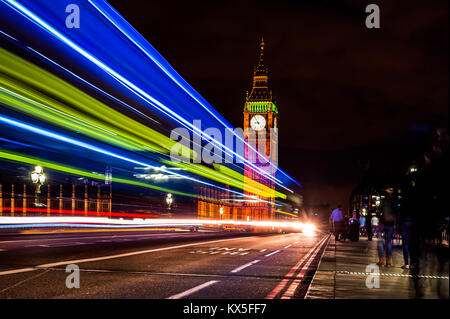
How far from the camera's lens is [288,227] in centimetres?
6125

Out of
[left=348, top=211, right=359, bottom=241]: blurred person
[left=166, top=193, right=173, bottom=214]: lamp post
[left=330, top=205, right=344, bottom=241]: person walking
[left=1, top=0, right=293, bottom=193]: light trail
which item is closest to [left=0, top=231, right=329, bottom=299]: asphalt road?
[left=1, top=0, right=293, bottom=193]: light trail

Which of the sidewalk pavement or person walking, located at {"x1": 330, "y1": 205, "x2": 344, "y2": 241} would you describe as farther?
person walking, located at {"x1": 330, "y1": 205, "x2": 344, "y2": 241}

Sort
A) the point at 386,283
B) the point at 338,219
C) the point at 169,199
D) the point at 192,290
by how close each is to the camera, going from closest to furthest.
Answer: the point at 192,290, the point at 386,283, the point at 338,219, the point at 169,199

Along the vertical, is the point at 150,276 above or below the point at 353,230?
above

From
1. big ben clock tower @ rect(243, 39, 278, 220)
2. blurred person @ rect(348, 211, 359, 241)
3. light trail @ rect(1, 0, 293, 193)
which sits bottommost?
blurred person @ rect(348, 211, 359, 241)

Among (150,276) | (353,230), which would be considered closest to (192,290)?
(150,276)

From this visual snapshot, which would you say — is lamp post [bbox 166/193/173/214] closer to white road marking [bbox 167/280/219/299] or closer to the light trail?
the light trail

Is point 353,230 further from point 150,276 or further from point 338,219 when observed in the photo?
point 150,276

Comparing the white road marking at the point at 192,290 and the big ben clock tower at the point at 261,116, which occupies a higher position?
the big ben clock tower at the point at 261,116

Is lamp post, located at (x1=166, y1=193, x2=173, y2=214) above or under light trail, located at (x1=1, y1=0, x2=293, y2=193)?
under

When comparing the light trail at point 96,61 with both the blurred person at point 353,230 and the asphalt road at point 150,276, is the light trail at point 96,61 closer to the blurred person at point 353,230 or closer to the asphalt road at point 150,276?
the asphalt road at point 150,276

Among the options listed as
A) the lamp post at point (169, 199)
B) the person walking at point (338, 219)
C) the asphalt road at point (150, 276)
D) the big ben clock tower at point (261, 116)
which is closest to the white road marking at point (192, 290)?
the asphalt road at point (150, 276)
